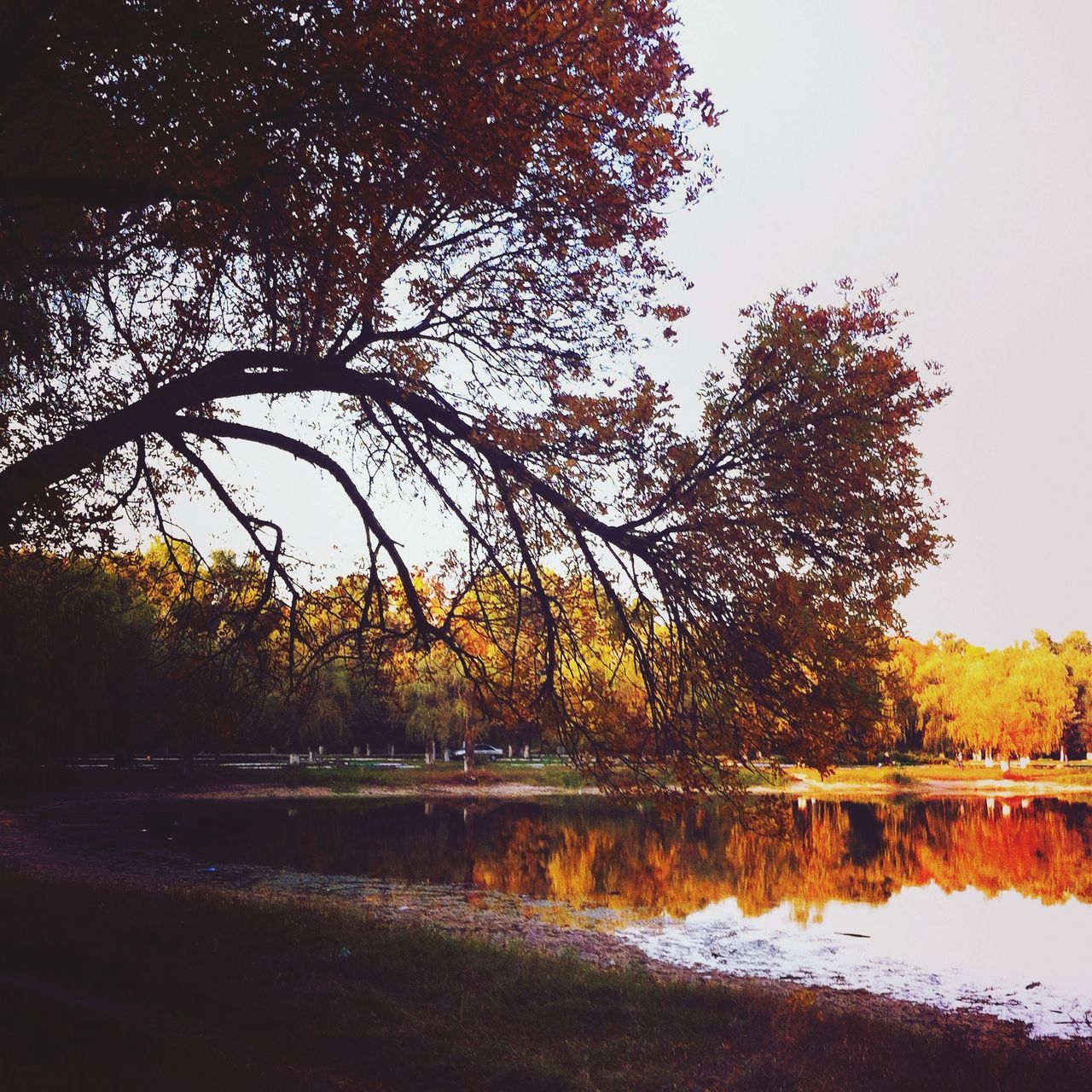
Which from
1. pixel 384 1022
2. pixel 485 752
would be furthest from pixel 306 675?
pixel 485 752

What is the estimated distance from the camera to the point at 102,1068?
6.48 meters

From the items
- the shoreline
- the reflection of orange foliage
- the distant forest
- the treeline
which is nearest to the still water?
the reflection of orange foliage

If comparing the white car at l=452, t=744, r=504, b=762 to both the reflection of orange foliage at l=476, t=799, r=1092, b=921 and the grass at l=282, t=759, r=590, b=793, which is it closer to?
the grass at l=282, t=759, r=590, b=793

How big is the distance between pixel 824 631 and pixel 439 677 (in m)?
47.0

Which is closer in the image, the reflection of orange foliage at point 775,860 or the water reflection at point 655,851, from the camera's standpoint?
the reflection of orange foliage at point 775,860

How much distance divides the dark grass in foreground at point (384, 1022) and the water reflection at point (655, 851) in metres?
7.92

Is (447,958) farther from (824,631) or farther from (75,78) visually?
(75,78)

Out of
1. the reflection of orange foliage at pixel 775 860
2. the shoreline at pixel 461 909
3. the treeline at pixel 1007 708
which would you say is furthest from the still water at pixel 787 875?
the treeline at pixel 1007 708

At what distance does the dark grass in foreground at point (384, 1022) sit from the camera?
289 inches

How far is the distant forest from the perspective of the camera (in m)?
10.6

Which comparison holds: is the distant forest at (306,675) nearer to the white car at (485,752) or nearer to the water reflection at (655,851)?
the white car at (485,752)

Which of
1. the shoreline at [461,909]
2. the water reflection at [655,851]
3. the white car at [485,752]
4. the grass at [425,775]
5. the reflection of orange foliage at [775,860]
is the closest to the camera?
the shoreline at [461,909]

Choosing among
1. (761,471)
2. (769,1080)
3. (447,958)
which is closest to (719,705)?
(761,471)

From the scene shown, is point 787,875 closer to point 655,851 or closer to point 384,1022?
point 655,851
